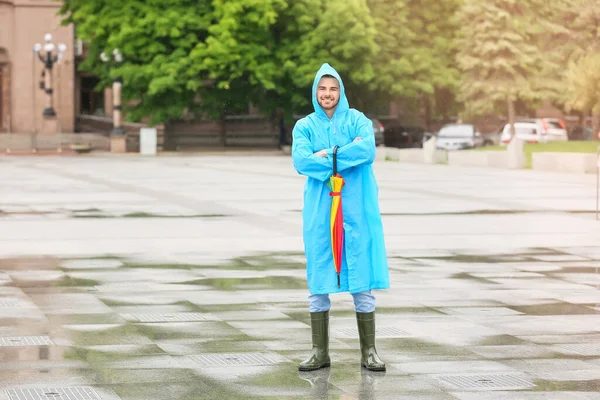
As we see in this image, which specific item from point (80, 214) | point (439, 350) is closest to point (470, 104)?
point (80, 214)

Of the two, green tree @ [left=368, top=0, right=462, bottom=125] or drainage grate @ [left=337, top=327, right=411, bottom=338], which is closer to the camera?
drainage grate @ [left=337, top=327, right=411, bottom=338]

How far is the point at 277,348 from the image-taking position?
8.77 meters

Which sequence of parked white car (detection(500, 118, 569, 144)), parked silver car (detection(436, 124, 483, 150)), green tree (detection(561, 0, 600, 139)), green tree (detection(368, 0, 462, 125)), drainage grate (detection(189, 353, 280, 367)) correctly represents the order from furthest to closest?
green tree (detection(368, 0, 462, 125)), parked white car (detection(500, 118, 569, 144)), green tree (detection(561, 0, 600, 139)), parked silver car (detection(436, 124, 483, 150)), drainage grate (detection(189, 353, 280, 367))

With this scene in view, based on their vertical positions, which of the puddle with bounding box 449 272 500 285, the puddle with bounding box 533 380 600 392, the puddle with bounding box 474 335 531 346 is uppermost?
the puddle with bounding box 533 380 600 392

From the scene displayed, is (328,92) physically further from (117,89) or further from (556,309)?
(117,89)

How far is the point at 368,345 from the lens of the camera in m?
8.04

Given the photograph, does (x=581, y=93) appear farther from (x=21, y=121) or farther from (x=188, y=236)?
(x=21, y=121)

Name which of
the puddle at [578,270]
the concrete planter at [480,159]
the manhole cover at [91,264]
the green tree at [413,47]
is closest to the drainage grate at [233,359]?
the manhole cover at [91,264]

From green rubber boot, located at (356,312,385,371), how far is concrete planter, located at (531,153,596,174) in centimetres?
2933

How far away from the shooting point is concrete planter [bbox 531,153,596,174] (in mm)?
36656

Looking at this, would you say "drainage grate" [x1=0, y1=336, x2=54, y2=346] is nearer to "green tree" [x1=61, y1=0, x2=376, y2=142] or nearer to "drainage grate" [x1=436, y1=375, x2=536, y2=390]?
"drainage grate" [x1=436, y1=375, x2=536, y2=390]

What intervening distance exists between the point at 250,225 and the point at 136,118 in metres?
42.1

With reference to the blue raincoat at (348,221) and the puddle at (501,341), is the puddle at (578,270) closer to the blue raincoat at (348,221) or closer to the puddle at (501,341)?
the puddle at (501,341)

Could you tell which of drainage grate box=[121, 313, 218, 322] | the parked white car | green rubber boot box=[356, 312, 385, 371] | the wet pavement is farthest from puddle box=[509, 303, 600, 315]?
the parked white car
